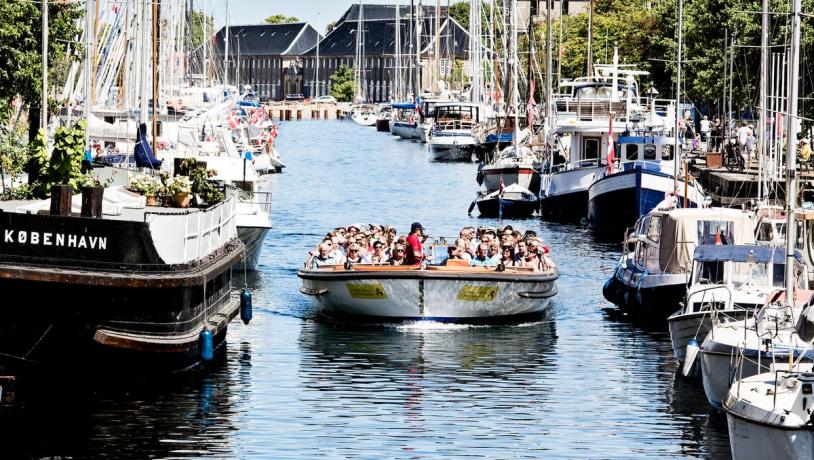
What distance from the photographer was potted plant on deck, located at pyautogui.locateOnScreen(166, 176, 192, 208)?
29.6 m

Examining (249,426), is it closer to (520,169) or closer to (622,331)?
(622,331)

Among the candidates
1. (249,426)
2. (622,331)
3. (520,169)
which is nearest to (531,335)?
(622,331)

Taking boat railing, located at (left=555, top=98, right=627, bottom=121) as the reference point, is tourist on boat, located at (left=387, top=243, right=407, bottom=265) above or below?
below

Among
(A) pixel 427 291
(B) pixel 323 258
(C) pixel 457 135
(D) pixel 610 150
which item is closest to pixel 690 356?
(A) pixel 427 291

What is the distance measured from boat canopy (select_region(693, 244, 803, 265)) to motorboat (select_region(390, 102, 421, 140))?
373 ft

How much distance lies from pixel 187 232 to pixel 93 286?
218cm

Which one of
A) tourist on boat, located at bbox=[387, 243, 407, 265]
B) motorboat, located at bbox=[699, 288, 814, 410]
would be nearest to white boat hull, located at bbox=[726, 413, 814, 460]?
motorboat, located at bbox=[699, 288, 814, 410]

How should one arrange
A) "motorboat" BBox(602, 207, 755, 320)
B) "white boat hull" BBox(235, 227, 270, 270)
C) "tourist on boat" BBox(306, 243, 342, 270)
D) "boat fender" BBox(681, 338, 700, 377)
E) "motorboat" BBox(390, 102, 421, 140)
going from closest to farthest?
"boat fender" BBox(681, 338, 700, 377) → "tourist on boat" BBox(306, 243, 342, 270) → "motorboat" BBox(602, 207, 755, 320) → "white boat hull" BBox(235, 227, 270, 270) → "motorboat" BBox(390, 102, 421, 140)

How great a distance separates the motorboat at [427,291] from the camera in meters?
33.0

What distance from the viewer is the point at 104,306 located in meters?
24.9

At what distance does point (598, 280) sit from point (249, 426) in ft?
70.2

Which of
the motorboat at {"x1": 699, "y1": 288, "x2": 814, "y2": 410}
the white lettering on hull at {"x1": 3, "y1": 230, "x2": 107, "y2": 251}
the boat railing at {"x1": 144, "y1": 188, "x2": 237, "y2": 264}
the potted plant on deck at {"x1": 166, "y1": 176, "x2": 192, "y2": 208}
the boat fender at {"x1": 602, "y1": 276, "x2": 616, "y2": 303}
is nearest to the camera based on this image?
the motorboat at {"x1": 699, "y1": 288, "x2": 814, "y2": 410}

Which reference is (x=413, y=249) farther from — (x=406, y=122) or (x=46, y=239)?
(x=406, y=122)

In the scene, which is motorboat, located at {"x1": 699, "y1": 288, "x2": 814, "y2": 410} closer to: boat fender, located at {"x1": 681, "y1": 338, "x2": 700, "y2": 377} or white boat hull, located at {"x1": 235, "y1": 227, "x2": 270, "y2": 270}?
boat fender, located at {"x1": 681, "y1": 338, "x2": 700, "y2": 377}
